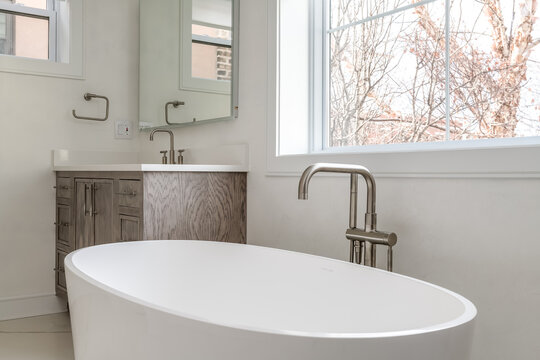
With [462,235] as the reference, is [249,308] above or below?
below

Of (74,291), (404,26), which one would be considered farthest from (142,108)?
(74,291)

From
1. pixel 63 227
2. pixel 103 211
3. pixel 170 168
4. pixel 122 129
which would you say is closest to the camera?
pixel 170 168

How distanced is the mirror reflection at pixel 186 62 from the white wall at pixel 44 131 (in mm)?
169

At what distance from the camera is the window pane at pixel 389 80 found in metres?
2.09

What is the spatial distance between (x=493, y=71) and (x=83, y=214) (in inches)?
83.8

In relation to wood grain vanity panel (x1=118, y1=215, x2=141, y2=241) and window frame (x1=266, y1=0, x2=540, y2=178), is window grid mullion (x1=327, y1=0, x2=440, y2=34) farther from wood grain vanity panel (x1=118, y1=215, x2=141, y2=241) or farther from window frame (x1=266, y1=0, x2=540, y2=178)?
wood grain vanity panel (x1=118, y1=215, x2=141, y2=241)

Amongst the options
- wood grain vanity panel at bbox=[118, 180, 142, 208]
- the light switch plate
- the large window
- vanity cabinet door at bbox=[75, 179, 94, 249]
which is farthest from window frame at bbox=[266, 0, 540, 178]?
the light switch plate

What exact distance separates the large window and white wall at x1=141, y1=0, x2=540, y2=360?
0.99ft

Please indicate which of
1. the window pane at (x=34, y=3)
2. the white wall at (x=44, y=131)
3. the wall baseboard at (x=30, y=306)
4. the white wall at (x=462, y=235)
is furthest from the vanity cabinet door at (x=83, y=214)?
the window pane at (x=34, y=3)

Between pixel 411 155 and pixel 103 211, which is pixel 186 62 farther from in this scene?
pixel 411 155

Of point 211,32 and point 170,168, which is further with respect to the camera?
point 211,32

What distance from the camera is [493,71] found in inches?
74.6

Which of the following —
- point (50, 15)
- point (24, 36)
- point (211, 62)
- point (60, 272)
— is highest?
point (50, 15)

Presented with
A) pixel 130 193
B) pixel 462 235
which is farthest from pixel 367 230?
pixel 130 193
